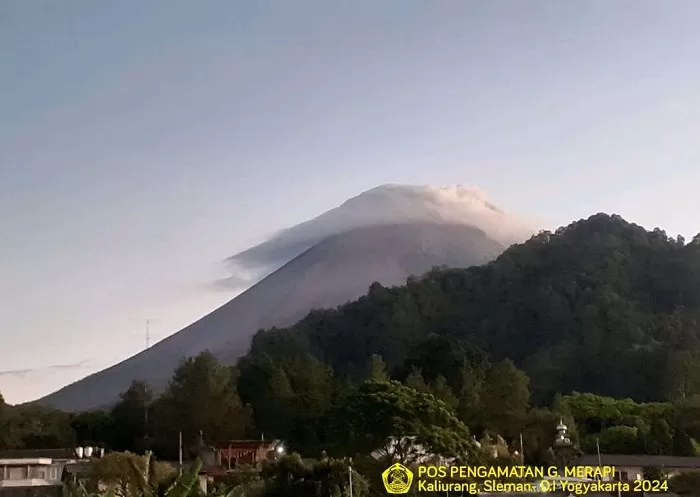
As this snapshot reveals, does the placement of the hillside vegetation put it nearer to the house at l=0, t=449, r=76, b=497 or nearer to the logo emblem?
the house at l=0, t=449, r=76, b=497

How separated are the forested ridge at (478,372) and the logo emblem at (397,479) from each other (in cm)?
113

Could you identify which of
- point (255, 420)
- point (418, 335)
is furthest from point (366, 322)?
point (255, 420)

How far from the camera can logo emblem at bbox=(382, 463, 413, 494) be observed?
16.8 m

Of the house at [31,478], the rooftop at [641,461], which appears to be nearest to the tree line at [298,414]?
the rooftop at [641,461]

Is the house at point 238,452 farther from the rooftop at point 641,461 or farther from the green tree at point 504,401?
the rooftop at point 641,461

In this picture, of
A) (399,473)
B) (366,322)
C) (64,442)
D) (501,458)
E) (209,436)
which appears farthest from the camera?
(366,322)

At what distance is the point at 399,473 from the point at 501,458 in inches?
243

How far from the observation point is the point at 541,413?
3969cm

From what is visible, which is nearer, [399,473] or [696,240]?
[399,473]

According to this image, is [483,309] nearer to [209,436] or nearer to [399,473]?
[209,436]

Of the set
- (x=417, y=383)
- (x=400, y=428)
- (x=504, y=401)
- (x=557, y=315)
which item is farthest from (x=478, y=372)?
(x=557, y=315)

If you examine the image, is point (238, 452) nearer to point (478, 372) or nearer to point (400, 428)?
point (400, 428)

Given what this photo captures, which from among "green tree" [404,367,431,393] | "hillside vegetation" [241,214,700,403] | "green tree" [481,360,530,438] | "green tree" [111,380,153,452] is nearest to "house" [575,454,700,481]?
"green tree" [481,360,530,438]

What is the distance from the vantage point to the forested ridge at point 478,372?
31.5 meters
